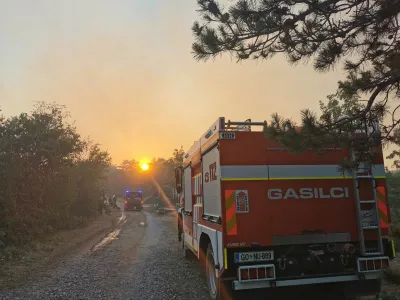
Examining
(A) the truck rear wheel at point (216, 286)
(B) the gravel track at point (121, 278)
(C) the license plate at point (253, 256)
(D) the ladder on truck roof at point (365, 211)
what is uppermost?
(D) the ladder on truck roof at point (365, 211)

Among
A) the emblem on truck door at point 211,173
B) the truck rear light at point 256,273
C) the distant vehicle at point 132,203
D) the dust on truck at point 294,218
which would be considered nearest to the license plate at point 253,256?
the dust on truck at point 294,218

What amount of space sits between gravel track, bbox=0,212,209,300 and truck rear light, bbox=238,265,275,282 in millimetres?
1742

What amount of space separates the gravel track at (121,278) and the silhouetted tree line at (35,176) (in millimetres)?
3821

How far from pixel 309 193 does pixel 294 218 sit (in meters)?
0.45

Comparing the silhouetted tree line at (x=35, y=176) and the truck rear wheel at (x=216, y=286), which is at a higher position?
the silhouetted tree line at (x=35, y=176)

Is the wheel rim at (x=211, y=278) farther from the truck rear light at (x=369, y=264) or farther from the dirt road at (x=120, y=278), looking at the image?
the truck rear light at (x=369, y=264)

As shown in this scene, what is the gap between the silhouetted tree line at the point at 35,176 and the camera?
13570 mm

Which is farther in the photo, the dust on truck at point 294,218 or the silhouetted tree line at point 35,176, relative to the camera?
the silhouetted tree line at point 35,176

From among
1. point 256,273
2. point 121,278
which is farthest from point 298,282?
point 121,278

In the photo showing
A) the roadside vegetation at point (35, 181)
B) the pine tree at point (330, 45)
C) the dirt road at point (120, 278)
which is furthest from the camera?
the roadside vegetation at point (35, 181)

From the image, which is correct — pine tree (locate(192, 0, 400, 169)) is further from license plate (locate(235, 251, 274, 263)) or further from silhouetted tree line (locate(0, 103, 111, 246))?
silhouetted tree line (locate(0, 103, 111, 246))

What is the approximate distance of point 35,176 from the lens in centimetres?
1709

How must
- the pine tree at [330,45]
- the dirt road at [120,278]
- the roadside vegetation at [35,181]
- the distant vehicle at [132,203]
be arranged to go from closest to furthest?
the pine tree at [330,45], the dirt road at [120,278], the roadside vegetation at [35,181], the distant vehicle at [132,203]

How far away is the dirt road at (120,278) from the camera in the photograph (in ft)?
22.2
